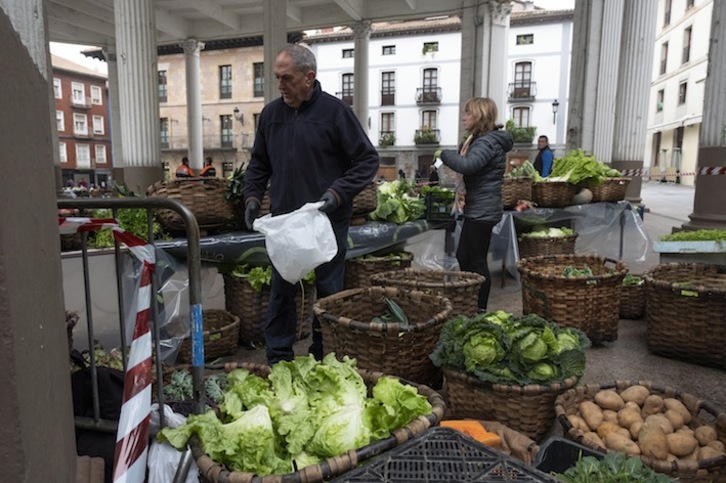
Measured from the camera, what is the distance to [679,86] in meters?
35.8

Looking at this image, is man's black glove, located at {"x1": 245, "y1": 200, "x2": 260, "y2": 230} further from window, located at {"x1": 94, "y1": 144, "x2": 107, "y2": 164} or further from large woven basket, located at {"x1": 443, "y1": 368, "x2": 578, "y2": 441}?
window, located at {"x1": 94, "y1": 144, "x2": 107, "y2": 164}

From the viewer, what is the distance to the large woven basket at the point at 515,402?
2.50m

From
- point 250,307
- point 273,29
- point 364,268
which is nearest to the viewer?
point 250,307

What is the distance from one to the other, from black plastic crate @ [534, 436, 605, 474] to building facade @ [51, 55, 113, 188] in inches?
2178

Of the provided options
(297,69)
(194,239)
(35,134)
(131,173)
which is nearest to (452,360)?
(194,239)

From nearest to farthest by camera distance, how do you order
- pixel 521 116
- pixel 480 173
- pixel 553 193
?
pixel 480 173
pixel 553 193
pixel 521 116

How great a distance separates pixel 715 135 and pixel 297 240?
22.7 feet

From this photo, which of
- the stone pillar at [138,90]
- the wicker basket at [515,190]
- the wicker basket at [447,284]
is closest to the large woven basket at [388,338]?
the wicker basket at [447,284]

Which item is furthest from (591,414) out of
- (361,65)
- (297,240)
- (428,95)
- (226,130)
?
(428,95)

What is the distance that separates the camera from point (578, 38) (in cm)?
1130

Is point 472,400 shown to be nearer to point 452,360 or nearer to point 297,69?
point 452,360

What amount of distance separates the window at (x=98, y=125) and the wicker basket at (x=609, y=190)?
58446mm

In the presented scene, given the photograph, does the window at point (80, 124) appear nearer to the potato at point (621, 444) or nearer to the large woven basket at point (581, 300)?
the large woven basket at point (581, 300)

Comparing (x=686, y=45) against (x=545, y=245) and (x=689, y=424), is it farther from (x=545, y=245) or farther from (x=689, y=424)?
(x=689, y=424)
